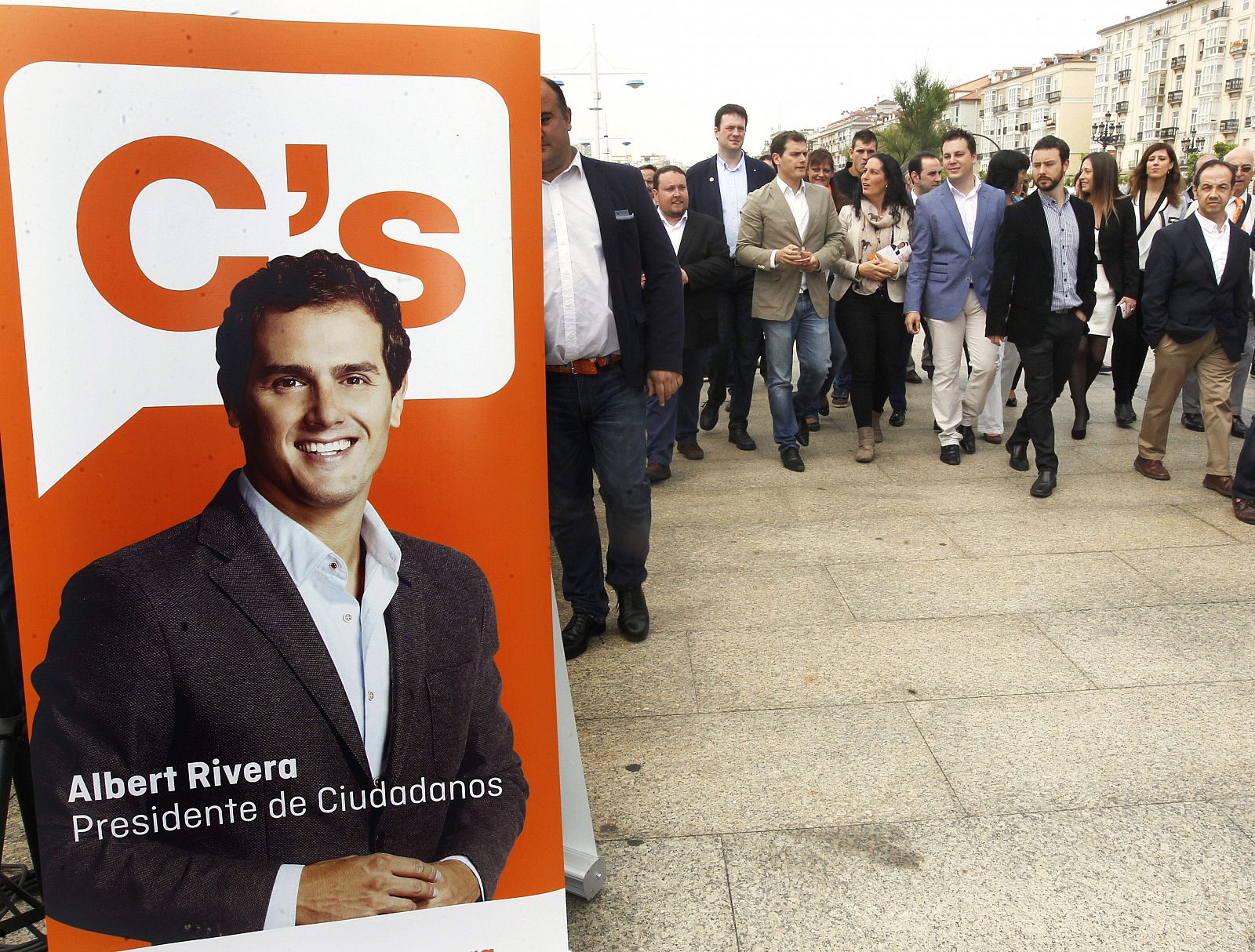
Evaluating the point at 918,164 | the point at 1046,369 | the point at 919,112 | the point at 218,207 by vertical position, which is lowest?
the point at 1046,369

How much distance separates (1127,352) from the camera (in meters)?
8.09

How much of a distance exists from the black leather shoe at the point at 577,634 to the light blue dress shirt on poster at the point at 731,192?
13.8 ft

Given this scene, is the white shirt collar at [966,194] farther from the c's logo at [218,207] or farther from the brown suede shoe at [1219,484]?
the c's logo at [218,207]

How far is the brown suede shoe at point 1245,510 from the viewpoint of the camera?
5.81m

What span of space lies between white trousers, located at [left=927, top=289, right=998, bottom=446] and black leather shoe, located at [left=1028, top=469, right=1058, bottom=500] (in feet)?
2.95

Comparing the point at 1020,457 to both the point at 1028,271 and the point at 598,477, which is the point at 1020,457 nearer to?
the point at 1028,271

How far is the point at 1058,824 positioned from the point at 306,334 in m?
2.40

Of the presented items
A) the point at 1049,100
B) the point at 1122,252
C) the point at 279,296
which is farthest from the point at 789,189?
the point at 1049,100

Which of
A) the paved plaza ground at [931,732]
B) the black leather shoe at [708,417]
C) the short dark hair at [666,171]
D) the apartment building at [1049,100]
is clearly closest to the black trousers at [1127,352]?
the paved plaza ground at [931,732]

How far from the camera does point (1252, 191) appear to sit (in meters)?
8.44

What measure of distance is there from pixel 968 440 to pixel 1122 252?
1.75 m

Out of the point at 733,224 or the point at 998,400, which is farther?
the point at 998,400

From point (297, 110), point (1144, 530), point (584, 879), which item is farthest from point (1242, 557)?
point (297, 110)

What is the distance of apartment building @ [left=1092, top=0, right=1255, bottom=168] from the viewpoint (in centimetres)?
8650
